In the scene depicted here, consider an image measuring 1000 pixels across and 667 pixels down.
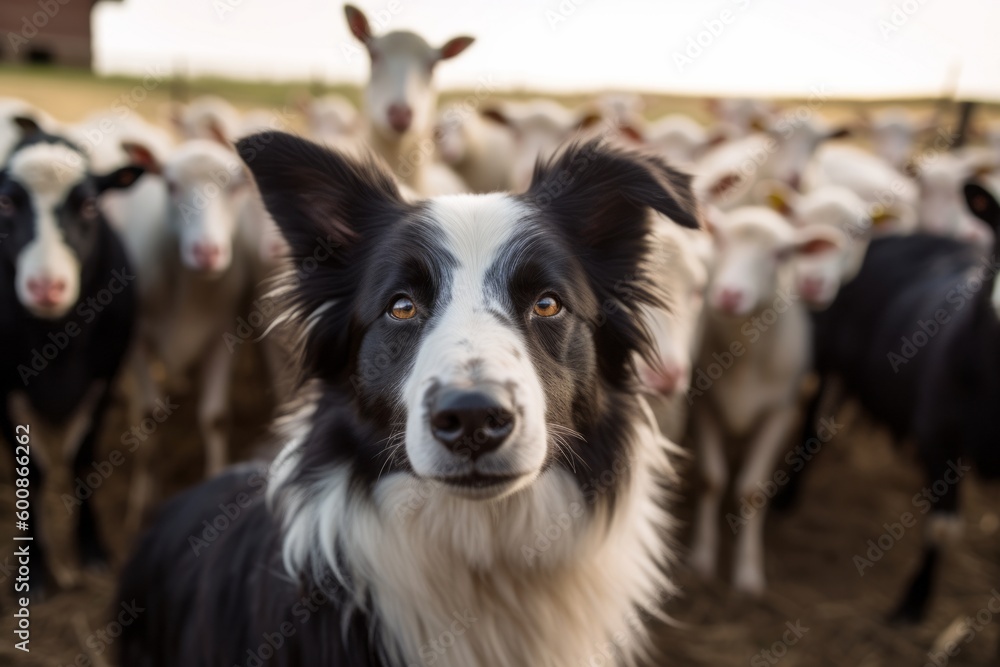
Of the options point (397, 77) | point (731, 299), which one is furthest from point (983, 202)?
point (397, 77)

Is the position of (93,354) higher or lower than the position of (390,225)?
lower

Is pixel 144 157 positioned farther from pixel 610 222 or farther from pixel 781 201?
pixel 781 201

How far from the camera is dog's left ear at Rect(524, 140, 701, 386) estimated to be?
247cm

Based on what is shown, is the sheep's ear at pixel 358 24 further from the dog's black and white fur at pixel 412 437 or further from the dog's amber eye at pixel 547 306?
the dog's amber eye at pixel 547 306

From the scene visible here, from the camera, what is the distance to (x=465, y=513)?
2.25 m

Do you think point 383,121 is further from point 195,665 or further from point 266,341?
point 195,665

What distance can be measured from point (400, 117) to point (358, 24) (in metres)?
0.71

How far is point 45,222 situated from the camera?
12.6 feet

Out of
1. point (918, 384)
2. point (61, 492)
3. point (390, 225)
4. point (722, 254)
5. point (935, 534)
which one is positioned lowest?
point (61, 492)

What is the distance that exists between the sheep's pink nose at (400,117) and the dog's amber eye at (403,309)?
3.48 meters

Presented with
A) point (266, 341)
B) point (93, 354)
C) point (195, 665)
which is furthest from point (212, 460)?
point (195, 665)

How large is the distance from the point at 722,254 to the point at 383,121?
2.46 metres

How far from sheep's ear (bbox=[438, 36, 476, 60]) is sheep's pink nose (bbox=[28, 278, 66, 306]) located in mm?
3068

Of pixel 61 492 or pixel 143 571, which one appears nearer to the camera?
pixel 143 571
